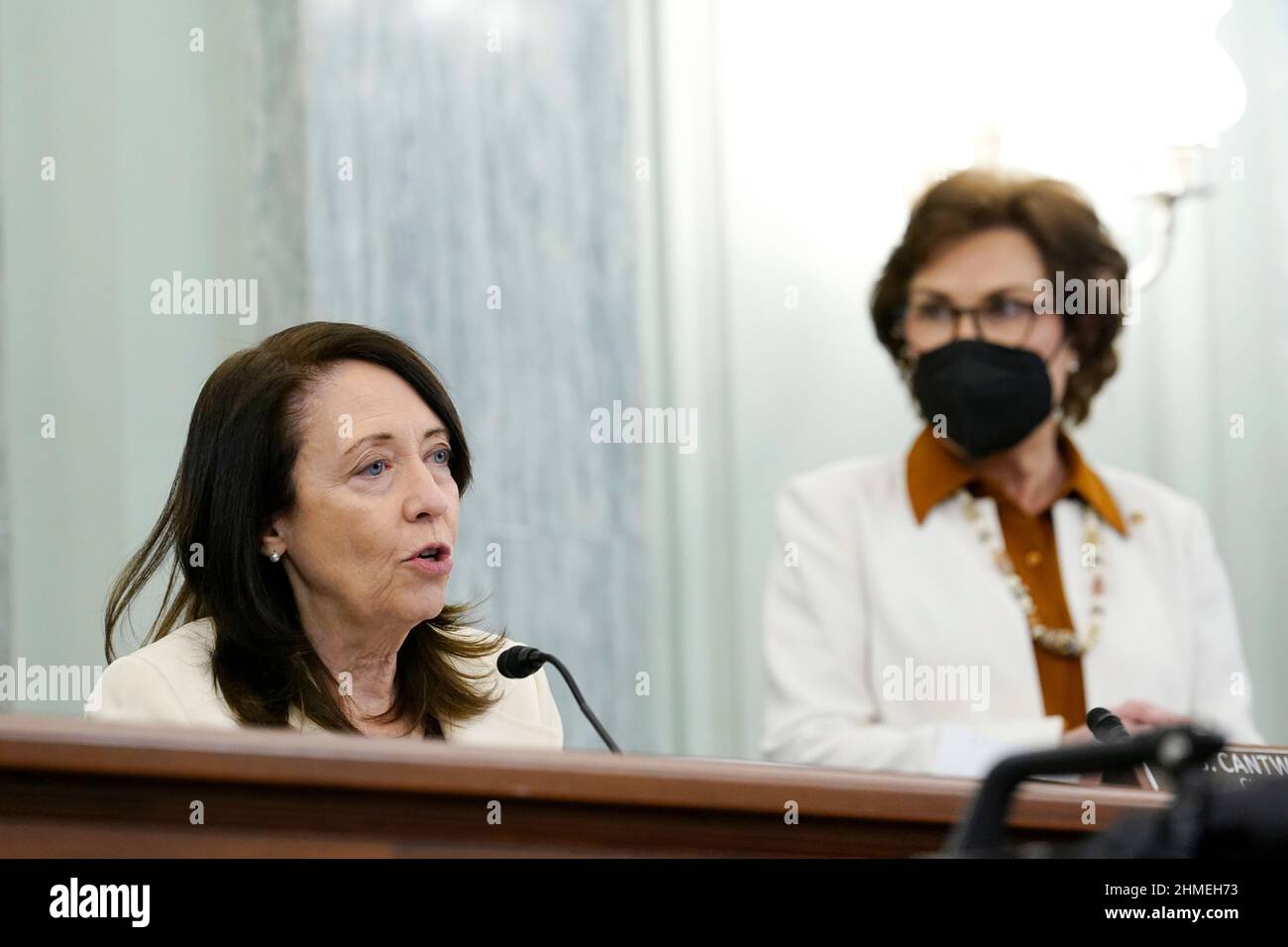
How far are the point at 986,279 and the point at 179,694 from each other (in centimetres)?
143

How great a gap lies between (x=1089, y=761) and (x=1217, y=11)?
289cm

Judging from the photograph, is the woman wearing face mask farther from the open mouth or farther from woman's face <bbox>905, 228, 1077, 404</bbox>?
the open mouth

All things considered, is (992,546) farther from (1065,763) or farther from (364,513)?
(1065,763)

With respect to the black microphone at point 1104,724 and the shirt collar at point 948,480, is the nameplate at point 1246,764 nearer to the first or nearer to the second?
the black microphone at point 1104,724

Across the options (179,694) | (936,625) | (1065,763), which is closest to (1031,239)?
(936,625)

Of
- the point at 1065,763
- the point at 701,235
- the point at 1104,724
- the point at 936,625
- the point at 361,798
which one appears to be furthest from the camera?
the point at 701,235

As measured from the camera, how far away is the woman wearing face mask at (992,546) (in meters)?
2.14

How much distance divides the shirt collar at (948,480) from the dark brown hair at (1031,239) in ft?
0.48

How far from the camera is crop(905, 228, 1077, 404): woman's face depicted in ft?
7.57

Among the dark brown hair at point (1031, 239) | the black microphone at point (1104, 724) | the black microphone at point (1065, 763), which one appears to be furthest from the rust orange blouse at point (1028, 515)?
the black microphone at point (1065, 763)

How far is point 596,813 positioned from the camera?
31.9 inches

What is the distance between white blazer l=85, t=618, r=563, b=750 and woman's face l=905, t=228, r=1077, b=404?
110cm

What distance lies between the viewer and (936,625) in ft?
7.11
